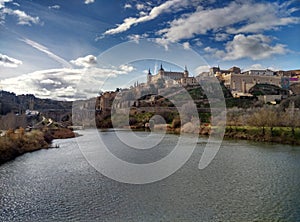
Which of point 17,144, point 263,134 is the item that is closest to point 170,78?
point 263,134

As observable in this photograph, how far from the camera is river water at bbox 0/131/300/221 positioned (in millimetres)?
6082

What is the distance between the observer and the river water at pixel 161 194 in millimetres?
6082

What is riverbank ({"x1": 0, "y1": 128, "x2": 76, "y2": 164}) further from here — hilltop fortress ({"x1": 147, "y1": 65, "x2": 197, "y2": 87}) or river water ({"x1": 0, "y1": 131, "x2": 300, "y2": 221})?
hilltop fortress ({"x1": 147, "y1": 65, "x2": 197, "y2": 87})

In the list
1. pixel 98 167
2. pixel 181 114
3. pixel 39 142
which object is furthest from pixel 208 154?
pixel 181 114

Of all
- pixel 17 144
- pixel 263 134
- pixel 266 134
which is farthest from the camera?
pixel 263 134

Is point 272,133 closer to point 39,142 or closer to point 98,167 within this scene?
point 98,167

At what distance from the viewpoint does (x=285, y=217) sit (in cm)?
585

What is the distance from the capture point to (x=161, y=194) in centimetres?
750

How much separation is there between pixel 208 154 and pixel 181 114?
61.0 ft

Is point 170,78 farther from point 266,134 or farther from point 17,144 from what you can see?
point 17,144

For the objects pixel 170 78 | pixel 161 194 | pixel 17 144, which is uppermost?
pixel 170 78

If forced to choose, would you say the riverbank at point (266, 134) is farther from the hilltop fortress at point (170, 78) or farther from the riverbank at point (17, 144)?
the hilltop fortress at point (170, 78)

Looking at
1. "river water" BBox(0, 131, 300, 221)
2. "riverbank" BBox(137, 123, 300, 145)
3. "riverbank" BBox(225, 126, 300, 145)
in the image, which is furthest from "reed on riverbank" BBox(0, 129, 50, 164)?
"riverbank" BBox(225, 126, 300, 145)

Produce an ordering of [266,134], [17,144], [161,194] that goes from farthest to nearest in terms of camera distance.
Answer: [266,134] < [17,144] < [161,194]
